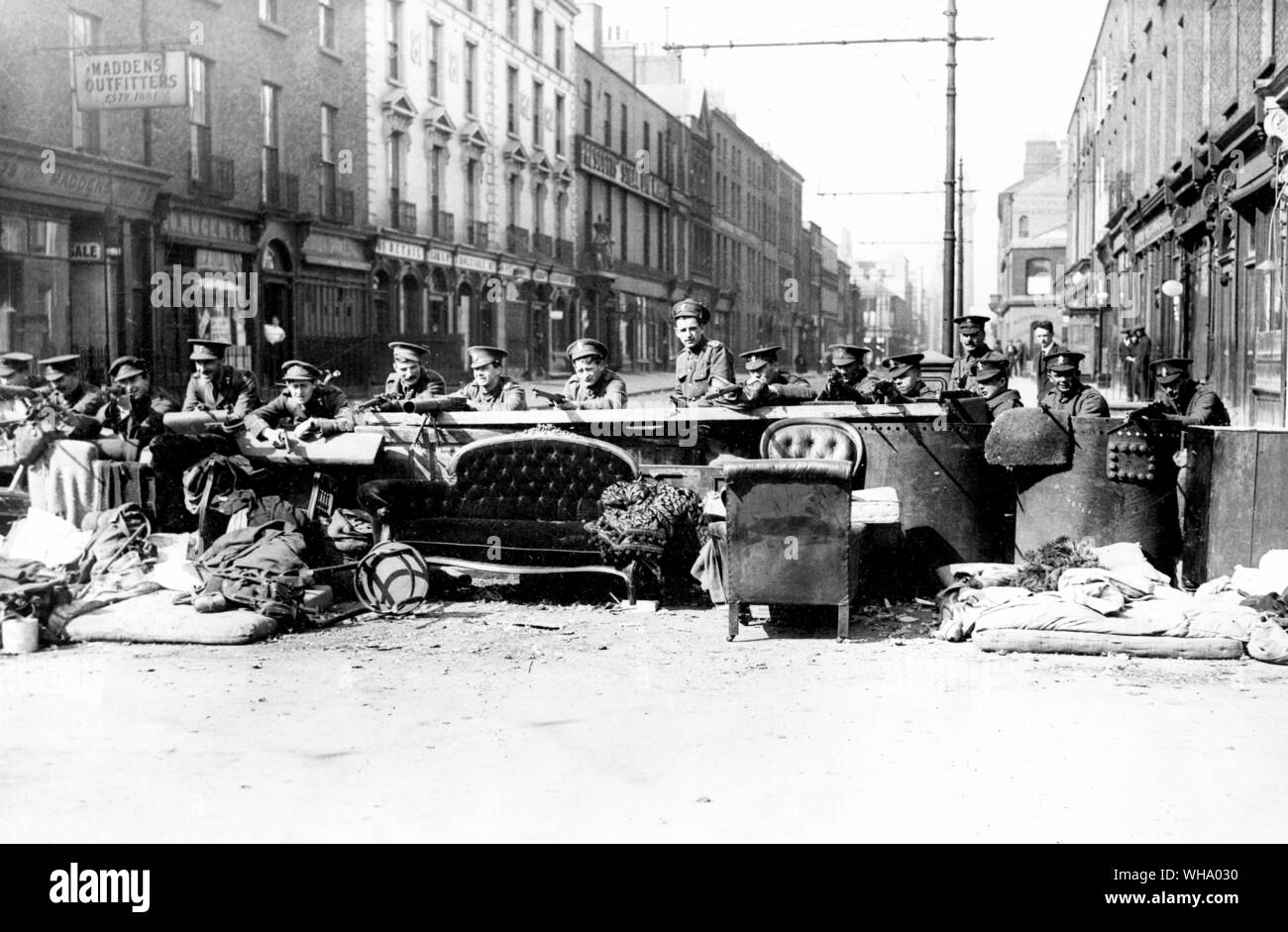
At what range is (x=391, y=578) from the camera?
8469 millimetres

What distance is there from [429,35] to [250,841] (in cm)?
3288

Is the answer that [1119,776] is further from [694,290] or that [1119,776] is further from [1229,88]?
[694,290]

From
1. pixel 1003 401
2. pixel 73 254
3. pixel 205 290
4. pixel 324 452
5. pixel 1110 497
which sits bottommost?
pixel 1110 497

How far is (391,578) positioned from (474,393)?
9.31 ft

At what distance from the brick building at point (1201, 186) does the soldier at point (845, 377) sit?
576cm

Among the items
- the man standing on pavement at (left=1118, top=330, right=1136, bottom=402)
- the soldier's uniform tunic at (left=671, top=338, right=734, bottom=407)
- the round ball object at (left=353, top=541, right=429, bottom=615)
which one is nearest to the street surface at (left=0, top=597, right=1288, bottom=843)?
the round ball object at (left=353, top=541, right=429, bottom=615)

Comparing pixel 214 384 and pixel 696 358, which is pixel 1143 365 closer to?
pixel 696 358

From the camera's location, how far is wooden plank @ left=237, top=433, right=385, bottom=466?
962 cm

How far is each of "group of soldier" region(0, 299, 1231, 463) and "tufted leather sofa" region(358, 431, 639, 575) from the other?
98cm

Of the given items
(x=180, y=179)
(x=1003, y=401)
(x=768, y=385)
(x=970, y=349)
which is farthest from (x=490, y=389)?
(x=180, y=179)

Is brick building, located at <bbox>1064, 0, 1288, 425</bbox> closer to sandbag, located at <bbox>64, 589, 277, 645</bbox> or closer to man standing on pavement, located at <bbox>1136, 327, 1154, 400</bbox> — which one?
man standing on pavement, located at <bbox>1136, 327, 1154, 400</bbox>

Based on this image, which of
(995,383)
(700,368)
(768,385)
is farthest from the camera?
(995,383)

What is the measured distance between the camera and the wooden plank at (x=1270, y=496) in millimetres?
7953

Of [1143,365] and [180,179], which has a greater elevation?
[180,179]
